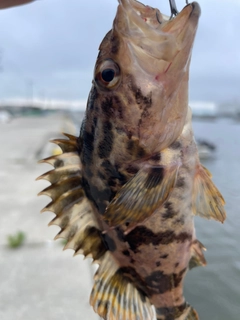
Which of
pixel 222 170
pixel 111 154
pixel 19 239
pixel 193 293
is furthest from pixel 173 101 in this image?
pixel 222 170

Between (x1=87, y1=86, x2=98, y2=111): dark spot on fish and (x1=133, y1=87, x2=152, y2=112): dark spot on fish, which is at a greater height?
(x1=87, y1=86, x2=98, y2=111): dark spot on fish

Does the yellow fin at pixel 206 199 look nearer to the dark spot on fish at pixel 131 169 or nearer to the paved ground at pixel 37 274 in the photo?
the dark spot on fish at pixel 131 169

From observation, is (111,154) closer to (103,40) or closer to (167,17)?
(103,40)

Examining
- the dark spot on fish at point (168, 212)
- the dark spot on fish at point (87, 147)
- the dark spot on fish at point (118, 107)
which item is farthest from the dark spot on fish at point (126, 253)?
the dark spot on fish at point (118, 107)

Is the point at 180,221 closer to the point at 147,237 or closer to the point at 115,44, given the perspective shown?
the point at 147,237

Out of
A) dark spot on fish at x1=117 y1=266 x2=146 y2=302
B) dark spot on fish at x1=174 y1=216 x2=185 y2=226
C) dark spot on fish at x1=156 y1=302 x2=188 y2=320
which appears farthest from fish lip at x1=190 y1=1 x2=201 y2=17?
dark spot on fish at x1=156 y1=302 x2=188 y2=320

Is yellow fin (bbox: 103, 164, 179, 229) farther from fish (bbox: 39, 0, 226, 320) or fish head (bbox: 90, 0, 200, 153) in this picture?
fish head (bbox: 90, 0, 200, 153)
